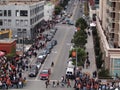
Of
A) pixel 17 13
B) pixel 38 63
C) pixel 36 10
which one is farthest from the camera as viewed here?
pixel 36 10

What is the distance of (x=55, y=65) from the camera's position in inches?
2955

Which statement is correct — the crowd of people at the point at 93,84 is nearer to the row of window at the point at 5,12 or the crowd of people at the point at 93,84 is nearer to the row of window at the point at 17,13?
the row of window at the point at 17,13

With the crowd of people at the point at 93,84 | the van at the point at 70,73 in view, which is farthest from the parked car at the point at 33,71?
the crowd of people at the point at 93,84

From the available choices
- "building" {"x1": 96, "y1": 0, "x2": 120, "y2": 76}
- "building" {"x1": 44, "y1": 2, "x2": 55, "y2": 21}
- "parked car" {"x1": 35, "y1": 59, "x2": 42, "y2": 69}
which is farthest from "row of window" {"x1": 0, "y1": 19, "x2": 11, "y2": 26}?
"building" {"x1": 96, "y1": 0, "x2": 120, "y2": 76}

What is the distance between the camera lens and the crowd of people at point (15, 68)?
→ 59.6 meters

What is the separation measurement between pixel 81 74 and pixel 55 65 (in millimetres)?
11135

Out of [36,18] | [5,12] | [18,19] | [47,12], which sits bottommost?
[47,12]

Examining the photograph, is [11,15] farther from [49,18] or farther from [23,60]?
[49,18]

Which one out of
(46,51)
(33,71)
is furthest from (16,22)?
(33,71)

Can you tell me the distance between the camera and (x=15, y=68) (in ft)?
221

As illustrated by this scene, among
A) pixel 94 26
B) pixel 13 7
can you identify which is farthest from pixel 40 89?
pixel 94 26

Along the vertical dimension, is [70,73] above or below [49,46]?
above

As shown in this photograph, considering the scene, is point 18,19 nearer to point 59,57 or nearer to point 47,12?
point 59,57

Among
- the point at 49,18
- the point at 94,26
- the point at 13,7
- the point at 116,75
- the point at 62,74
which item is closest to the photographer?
the point at 116,75
